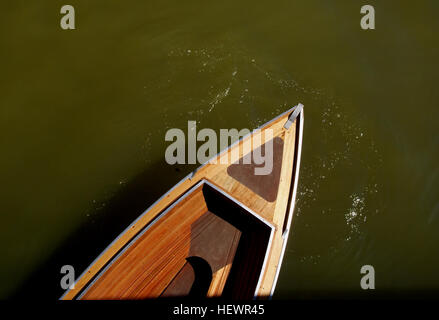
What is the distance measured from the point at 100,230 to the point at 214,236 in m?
2.04

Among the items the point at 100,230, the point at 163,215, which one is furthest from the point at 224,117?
the point at 100,230

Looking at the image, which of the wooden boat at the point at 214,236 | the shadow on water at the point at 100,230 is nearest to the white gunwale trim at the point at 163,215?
the wooden boat at the point at 214,236

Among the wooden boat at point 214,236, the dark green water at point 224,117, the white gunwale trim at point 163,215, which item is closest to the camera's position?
the white gunwale trim at point 163,215

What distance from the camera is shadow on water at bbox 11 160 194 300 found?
6129mm

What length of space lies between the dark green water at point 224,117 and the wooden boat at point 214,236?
38.0 inches

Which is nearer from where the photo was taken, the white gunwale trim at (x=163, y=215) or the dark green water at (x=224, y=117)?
the white gunwale trim at (x=163, y=215)

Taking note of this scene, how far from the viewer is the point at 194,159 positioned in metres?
6.67

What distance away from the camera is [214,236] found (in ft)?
20.1

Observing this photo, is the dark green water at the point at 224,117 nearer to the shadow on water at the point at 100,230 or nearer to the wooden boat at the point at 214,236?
the shadow on water at the point at 100,230

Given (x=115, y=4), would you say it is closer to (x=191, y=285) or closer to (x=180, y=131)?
Answer: (x=180, y=131)

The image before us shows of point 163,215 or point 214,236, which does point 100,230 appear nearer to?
point 163,215

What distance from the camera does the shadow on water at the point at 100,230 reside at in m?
6.13
